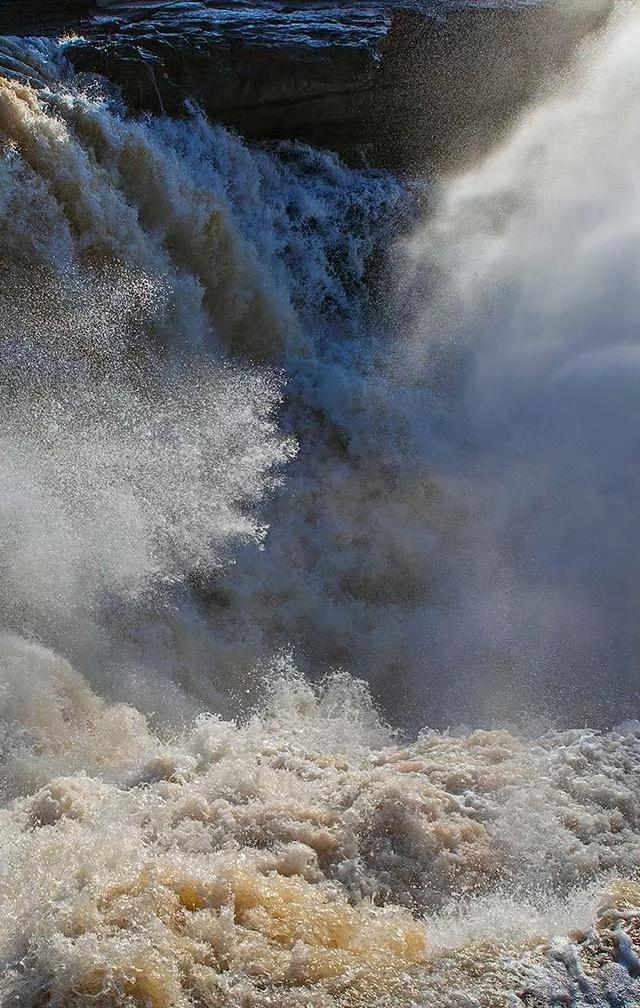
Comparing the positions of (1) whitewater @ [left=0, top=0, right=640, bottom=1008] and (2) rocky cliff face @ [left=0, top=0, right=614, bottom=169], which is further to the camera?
(2) rocky cliff face @ [left=0, top=0, right=614, bottom=169]

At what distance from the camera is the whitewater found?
315cm

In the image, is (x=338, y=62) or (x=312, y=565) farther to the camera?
(x=338, y=62)

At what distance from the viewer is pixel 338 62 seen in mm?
9906

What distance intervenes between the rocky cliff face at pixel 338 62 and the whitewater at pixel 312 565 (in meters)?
0.49

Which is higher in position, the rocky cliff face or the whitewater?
the rocky cliff face

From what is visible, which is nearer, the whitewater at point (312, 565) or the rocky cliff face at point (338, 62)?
the whitewater at point (312, 565)

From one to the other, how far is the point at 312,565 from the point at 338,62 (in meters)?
6.94

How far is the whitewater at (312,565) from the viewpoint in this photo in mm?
3146

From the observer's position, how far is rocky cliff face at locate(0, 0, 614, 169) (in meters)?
8.95

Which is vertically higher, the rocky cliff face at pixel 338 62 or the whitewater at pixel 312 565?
the rocky cliff face at pixel 338 62

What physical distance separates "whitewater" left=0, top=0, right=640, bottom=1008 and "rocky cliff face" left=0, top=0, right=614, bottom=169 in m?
→ 0.49

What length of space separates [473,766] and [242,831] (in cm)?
132

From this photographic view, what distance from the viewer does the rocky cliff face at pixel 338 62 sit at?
895 cm

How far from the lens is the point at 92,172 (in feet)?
22.3
